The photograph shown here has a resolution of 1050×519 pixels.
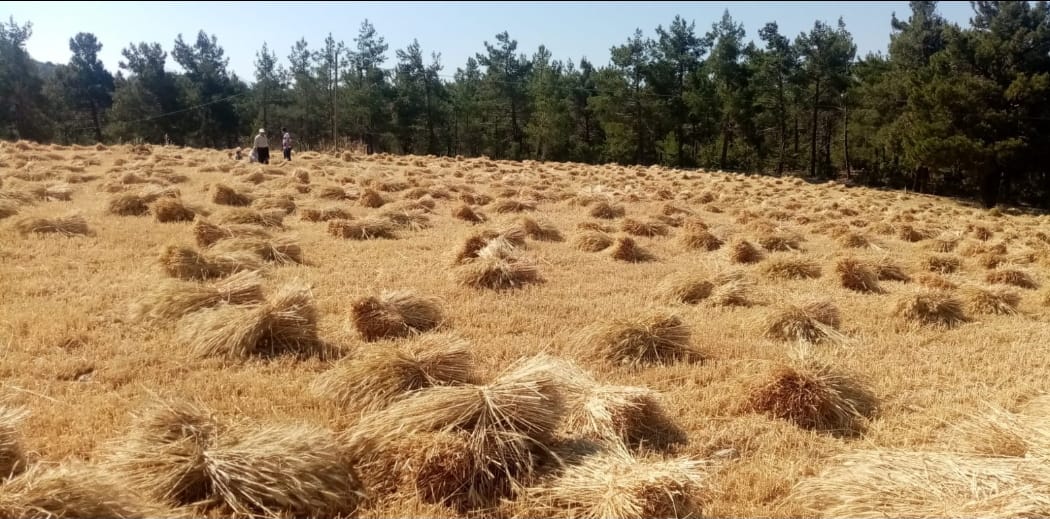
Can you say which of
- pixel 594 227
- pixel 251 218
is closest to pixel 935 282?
pixel 594 227

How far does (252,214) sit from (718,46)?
34.4m

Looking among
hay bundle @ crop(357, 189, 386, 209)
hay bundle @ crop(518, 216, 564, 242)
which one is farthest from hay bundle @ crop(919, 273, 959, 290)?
hay bundle @ crop(357, 189, 386, 209)

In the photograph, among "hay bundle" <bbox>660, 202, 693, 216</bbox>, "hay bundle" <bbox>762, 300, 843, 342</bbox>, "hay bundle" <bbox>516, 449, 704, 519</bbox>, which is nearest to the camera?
"hay bundle" <bbox>516, 449, 704, 519</bbox>

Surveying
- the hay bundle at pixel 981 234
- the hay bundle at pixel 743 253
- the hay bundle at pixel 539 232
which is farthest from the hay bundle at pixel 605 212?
the hay bundle at pixel 981 234

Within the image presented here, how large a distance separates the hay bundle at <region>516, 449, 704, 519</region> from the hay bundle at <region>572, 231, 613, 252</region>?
22.3 feet

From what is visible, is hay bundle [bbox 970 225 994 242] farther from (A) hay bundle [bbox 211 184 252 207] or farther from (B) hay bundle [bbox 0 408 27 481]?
(B) hay bundle [bbox 0 408 27 481]

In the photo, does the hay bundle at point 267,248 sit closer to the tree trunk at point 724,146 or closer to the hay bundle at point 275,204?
the hay bundle at point 275,204

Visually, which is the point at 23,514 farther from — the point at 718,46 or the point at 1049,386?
the point at 718,46

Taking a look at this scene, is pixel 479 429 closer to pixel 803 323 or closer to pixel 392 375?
pixel 392 375

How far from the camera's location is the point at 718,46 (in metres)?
38.4

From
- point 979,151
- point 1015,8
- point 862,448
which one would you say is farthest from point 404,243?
point 1015,8

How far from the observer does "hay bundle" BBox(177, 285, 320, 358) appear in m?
4.84

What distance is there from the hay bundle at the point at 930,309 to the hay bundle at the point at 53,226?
10.2 meters

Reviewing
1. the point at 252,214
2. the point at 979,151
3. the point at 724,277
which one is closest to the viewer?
the point at 724,277
